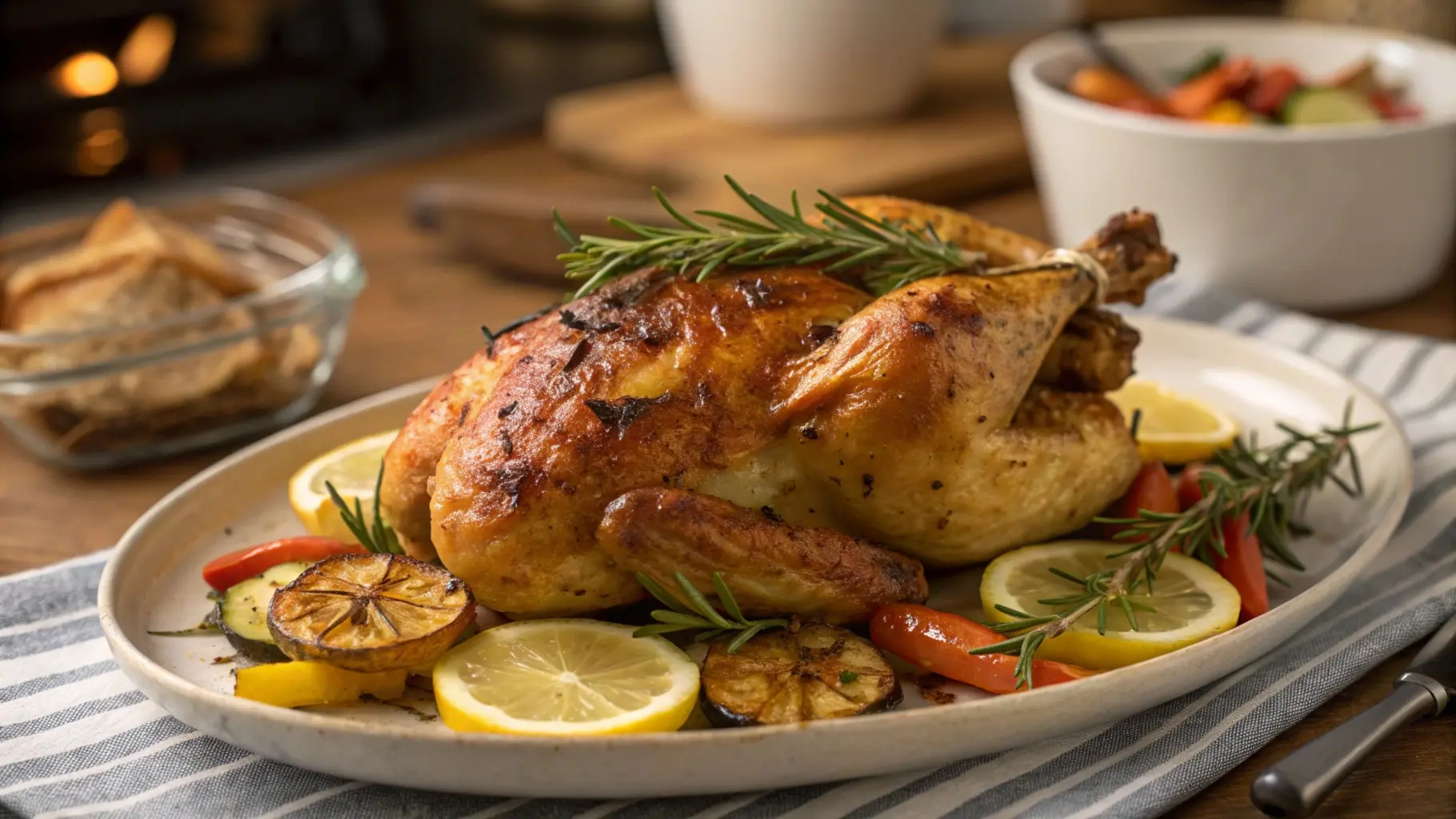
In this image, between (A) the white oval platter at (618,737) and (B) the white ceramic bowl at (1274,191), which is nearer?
(A) the white oval platter at (618,737)

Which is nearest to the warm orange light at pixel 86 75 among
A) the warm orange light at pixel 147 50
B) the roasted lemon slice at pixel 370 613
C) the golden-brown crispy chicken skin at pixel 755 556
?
the warm orange light at pixel 147 50

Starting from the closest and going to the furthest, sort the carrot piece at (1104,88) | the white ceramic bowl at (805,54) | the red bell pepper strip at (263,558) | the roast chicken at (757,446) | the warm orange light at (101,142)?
the roast chicken at (757,446) → the red bell pepper strip at (263,558) → the carrot piece at (1104,88) → the white ceramic bowl at (805,54) → the warm orange light at (101,142)

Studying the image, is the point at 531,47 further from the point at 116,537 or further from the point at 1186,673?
the point at 1186,673

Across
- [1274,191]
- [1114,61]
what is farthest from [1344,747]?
[1114,61]

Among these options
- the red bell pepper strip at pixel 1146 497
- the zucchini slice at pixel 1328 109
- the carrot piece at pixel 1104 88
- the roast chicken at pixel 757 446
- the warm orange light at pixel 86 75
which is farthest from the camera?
the warm orange light at pixel 86 75

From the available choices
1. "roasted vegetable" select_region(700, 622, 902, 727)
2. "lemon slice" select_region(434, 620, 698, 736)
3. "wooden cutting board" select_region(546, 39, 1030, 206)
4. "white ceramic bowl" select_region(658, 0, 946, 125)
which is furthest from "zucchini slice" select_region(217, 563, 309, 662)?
"white ceramic bowl" select_region(658, 0, 946, 125)

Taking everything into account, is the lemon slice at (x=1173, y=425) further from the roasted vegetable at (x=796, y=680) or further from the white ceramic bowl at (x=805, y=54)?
the white ceramic bowl at (x=805, y=54)
